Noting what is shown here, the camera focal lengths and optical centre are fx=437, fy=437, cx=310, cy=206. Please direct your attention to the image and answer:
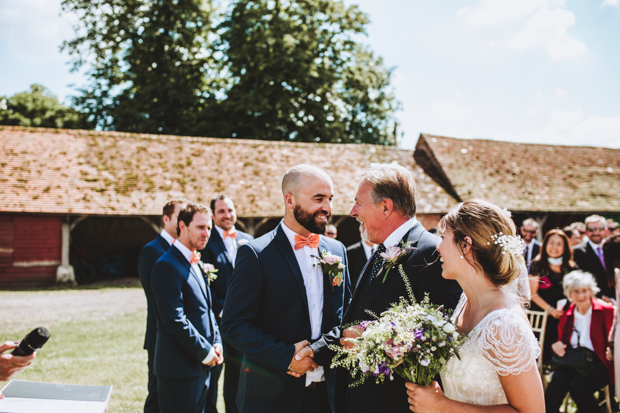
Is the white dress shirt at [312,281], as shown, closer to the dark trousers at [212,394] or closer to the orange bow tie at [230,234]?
the dark trousers at [212,394]

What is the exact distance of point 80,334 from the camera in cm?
857

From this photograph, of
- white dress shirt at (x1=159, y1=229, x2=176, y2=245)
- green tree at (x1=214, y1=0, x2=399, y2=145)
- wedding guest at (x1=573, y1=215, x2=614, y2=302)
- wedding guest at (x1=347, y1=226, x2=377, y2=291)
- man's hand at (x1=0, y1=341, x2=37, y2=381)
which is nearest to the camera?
man's hand at (x1=0, y1=341, x2=37, y2=381)

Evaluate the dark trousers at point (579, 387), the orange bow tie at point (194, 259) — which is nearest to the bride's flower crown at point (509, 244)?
the orange bow tie at point (194, 259)

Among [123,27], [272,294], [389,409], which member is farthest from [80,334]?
[123,27]

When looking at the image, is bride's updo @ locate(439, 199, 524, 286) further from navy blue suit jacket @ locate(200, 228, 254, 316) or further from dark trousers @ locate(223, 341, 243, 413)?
navy blue suit jacket @ locate(200, 228, 254, 316)

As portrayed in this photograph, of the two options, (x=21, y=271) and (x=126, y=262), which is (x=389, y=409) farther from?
(x=126, y=262)

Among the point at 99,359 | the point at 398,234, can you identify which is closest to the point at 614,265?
the point at 398,234

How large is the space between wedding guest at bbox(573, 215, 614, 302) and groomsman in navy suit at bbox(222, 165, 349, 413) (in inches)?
224

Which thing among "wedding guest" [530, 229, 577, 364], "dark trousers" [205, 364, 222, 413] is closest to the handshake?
"dark trousers" [205, 364, 222, 413]

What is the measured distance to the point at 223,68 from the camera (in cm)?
2612

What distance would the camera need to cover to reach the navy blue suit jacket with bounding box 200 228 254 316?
5250mm

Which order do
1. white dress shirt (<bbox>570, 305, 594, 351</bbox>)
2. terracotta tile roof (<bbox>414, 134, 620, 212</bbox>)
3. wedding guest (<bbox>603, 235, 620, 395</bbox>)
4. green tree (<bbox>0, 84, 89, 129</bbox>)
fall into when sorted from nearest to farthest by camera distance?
wedding guest (<bbox>603, 235, 620, 395</bbox>)
white dress shirt (<bbox>570, 305, 594, 351</bbox>)
terracotta tile roof (<bbox>414, 134, 620, 212</bbox>)
green tree (<bbox>0, 84, 89, 129</bbox>)

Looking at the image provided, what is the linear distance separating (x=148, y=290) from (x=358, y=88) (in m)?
25.2

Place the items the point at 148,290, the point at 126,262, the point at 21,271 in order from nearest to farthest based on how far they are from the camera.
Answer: the point at 148,290 < the point at 21,271 < the point at 126,262
